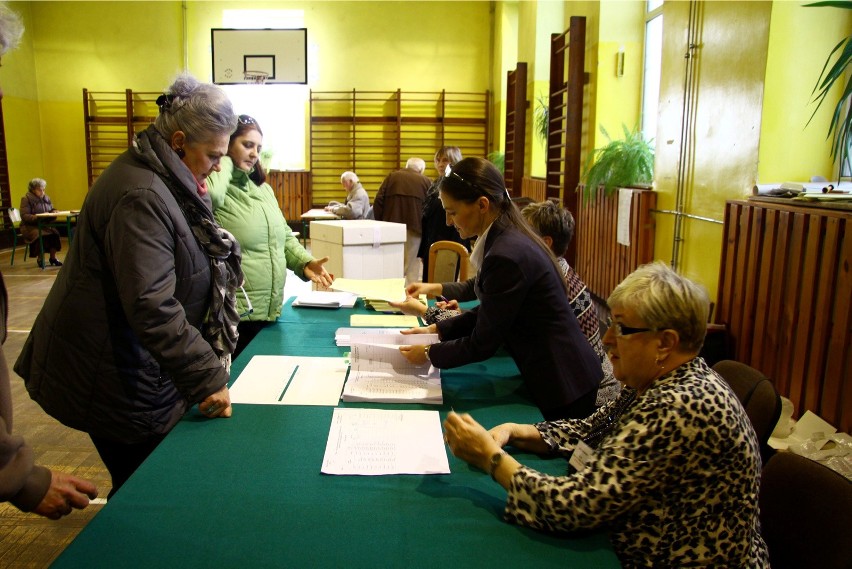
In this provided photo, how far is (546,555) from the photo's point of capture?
3.65 ft

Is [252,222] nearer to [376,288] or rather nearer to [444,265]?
[376,288]

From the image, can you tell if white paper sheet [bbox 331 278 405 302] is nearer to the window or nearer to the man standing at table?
the man standing at table

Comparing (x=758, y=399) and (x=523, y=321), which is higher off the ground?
(x=523, y=321)

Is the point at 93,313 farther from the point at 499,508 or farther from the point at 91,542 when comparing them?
the point at 499,508

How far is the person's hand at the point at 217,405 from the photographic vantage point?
5.26ft

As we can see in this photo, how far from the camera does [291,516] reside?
1198 millimetres

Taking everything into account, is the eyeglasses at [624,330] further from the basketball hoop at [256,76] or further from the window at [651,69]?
the basketball hoop at [256,76]

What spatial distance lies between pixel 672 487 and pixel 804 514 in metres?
0.35

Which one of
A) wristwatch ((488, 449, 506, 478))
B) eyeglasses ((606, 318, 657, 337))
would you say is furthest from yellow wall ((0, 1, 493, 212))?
wristwatch ((488, 449, 506, 478))

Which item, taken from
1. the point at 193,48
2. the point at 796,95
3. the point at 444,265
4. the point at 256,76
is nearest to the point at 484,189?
the point at 796,95

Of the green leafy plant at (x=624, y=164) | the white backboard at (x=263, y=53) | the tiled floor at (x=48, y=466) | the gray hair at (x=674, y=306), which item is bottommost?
the tiled floor at (x=48, y=466)

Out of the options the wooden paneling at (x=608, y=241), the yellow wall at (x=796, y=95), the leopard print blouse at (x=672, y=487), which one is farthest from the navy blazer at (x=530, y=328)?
the wooden paneling at (x=608, y=241)

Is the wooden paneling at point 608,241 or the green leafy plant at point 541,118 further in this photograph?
the green leafy plant at point 541,118

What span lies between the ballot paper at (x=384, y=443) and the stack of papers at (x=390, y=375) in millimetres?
98
